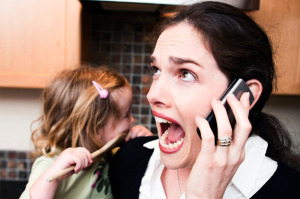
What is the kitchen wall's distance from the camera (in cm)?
193

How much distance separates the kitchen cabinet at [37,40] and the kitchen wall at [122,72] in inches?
13.3

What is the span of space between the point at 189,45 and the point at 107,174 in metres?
0.72

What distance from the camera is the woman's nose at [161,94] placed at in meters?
0.85

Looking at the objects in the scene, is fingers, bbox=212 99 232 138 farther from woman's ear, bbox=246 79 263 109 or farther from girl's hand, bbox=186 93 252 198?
woman's ear, bbox=246 79 263 109

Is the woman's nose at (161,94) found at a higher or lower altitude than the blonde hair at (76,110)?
higher

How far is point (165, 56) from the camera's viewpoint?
0.86 metres

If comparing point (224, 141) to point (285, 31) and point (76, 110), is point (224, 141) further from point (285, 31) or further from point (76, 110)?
point (285, 31)

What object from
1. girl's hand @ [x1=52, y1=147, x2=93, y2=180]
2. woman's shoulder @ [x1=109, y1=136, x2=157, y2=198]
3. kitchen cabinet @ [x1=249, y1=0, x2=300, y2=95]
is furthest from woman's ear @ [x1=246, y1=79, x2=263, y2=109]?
kitchen cabinet @ [x1=249, y1=0, x2=300, y2=95]

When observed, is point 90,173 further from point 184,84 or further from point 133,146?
point 184,84

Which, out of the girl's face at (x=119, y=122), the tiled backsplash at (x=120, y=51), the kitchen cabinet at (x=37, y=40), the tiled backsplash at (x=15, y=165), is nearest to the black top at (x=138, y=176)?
the girl's face at (x=119, y=122)

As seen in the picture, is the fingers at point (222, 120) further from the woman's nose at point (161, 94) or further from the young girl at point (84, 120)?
the young girl at point (84, 120)

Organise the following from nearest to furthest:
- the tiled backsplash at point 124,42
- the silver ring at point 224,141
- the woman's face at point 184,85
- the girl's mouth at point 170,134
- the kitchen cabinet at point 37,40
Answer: the silver ring at point 224,141
the woman's face at point 184,85
the girl's mouth at point 170,134
the kitchen cabinet at point 37,40
the tiled backsplash at point 124,42

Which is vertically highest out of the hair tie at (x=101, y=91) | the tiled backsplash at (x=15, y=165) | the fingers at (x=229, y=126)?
the fingers at (x=229, y=126)

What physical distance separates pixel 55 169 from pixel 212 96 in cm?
58
